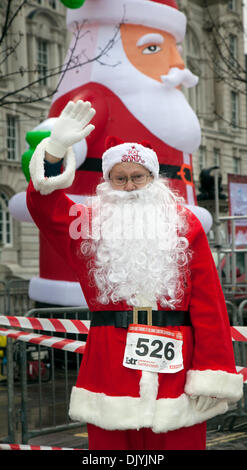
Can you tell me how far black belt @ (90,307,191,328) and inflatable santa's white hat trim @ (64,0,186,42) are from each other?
503 cm

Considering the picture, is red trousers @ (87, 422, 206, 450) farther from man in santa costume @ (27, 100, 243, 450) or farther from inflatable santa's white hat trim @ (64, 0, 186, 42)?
inflatable santa's white hat trim @ (64, 0, 186, 42)

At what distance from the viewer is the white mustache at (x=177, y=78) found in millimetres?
7568

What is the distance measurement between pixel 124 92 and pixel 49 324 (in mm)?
3310

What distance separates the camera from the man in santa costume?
3111 millimetres

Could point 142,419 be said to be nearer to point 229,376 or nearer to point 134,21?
point 229,376

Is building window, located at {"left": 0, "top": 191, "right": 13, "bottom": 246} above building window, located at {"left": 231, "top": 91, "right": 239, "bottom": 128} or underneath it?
underneath

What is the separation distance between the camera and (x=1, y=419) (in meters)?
6.20

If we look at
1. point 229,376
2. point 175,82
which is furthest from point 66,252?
point 175,82

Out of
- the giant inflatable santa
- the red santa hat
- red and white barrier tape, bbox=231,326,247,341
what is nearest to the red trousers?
the red santa hat

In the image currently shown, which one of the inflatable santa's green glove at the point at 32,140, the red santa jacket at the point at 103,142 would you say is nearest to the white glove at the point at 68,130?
A: the inflatable santa's green glove at the point at 32,140

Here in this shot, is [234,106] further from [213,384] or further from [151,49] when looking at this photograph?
[213,384]

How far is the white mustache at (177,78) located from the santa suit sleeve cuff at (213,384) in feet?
16.3

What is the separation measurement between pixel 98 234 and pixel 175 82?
4.66 meters

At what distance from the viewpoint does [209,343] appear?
3.15 m
